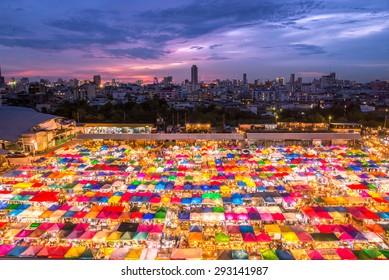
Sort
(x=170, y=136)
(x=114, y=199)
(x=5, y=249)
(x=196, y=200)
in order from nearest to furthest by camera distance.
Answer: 1. (x=5, y=249)
2. (x=196, y=200)
3. (x=114, y=199)
4. (x=170, y=136)

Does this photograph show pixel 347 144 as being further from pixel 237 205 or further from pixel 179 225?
pixel 179 225

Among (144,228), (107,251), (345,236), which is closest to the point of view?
(107,251)

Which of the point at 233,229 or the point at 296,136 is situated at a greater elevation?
the point at 296,136

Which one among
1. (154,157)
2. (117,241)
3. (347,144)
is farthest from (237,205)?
(347,144)

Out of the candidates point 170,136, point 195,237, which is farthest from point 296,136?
point 195,237

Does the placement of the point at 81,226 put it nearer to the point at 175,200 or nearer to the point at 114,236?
the point at 114,236

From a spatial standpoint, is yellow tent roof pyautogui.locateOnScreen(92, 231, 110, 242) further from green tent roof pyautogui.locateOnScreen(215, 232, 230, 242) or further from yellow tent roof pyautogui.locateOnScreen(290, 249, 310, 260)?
yellow tent roof pyautogui.locateOnScreen(290, 249, 310, 260)

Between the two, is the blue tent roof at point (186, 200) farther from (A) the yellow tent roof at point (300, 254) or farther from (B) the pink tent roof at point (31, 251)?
(B) the pink tent roof at point (31, 251)

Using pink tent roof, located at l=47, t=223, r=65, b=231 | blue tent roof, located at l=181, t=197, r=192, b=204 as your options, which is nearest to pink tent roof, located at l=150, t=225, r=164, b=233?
blue tent roof, located at l=181, t=197, r=192, b=204

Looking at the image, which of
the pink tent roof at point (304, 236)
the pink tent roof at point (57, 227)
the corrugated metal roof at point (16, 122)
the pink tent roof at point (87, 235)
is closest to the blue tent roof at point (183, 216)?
the pink tent roof at point (87, 235)
